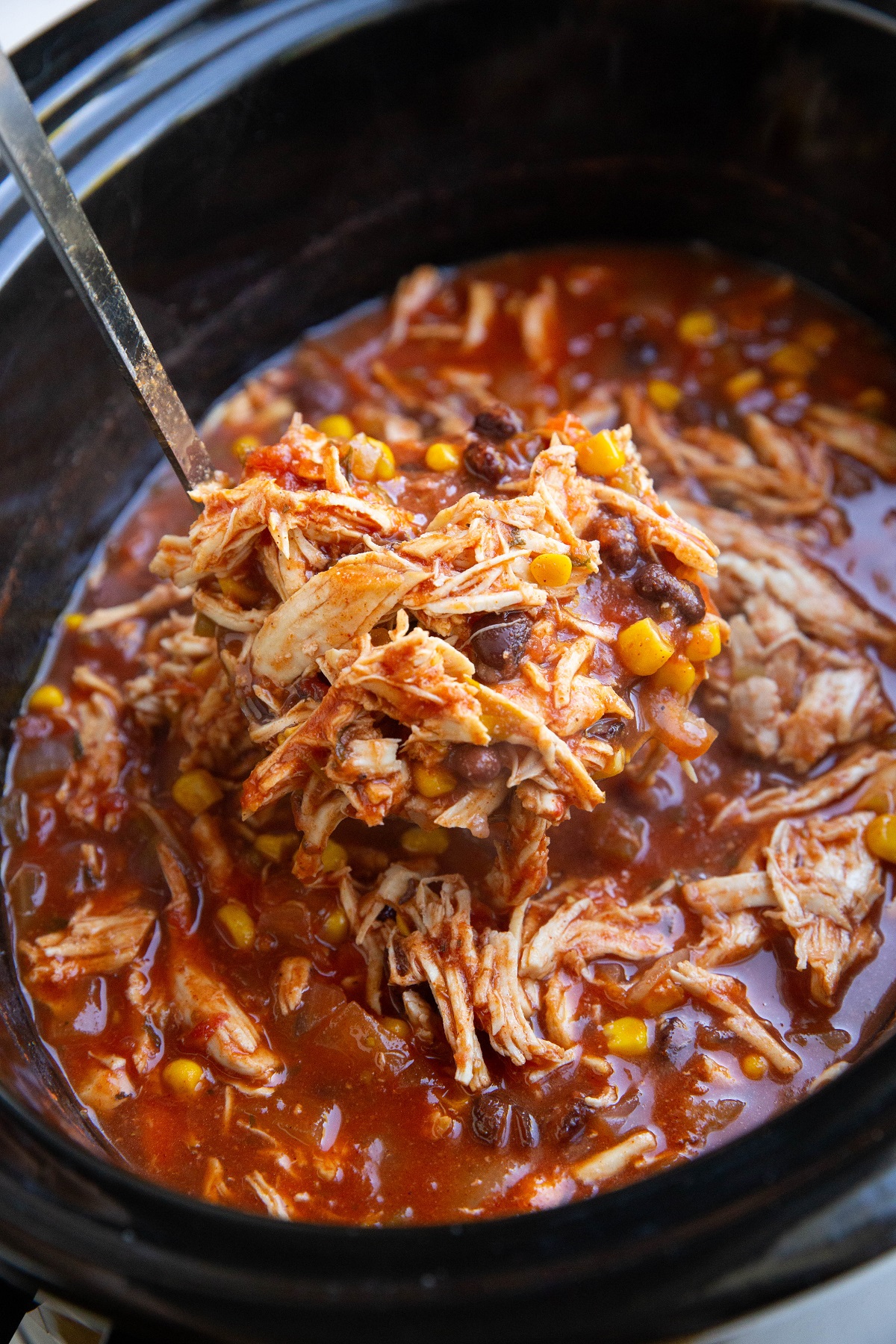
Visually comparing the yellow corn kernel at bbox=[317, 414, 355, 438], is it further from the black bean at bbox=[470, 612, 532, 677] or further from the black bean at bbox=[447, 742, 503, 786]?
the black bean at bbox=[447, 742, 503, 786]

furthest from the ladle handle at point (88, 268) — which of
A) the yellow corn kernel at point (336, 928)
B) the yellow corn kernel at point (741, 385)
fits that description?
the yellow corn kernel at point (741, 385)

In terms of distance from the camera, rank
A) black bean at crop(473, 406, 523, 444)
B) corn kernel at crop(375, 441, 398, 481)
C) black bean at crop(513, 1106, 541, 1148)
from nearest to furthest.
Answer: black bean at crop(513, 1106, 541, 1148)
corn kernel at crop(375, 441, 398, 481)
black bean at crop(473, 406, 523, 444)

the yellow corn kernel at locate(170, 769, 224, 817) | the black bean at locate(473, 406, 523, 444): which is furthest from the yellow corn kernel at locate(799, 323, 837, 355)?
the yellow corn kernel at locate(170, 769, 224, 817)

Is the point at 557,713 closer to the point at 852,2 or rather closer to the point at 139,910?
the point at 139,910

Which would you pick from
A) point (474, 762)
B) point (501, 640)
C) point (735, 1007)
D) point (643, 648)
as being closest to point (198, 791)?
point (474, 762)

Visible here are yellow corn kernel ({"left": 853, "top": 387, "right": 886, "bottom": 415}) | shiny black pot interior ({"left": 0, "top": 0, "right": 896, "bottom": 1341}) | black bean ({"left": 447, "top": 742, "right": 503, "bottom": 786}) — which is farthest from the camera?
yellow corn kernel ({"left": 853, "top": 387, "right": 886, "bottom": 415})

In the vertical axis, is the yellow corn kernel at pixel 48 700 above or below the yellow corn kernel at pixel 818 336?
above

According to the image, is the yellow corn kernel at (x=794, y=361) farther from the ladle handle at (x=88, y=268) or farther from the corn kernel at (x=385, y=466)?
the ladle handle at (x=88, y=268)
